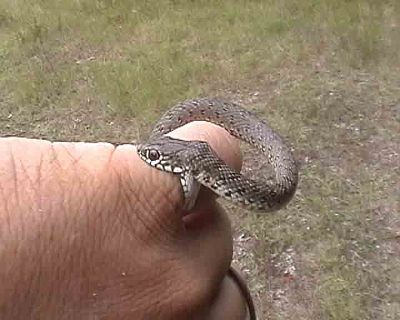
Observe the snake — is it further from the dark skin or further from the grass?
the grass

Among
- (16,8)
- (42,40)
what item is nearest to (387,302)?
(42,40)

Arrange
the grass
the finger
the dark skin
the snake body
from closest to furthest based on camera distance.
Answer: the dark skin → the finger → the snake body → the grass

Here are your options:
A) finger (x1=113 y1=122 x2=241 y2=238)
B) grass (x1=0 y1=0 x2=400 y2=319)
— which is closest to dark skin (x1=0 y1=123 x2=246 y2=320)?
finger (x1=113 y1=122 x2=241 y2=238)

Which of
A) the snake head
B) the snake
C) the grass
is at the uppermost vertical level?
the snake head

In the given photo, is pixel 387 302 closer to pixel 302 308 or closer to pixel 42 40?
pixel 302 308

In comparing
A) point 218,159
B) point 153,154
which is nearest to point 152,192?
point 153,154

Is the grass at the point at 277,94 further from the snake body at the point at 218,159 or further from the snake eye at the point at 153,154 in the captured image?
the snake eye at the point at 153,154
